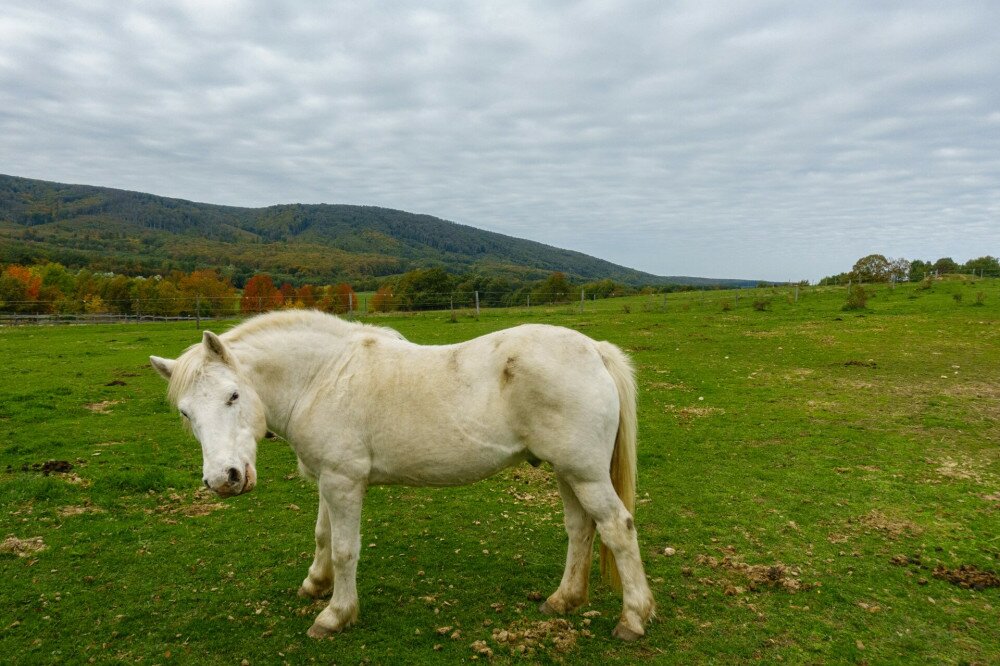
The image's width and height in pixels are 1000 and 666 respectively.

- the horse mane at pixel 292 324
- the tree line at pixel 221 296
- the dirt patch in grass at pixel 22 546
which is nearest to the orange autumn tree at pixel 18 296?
the tree line at pixel 221 296

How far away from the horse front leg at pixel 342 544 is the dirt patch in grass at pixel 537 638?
3.43 ft

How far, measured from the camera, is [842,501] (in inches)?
245

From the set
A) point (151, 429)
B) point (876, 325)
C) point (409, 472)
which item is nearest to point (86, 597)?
point (409, 472)

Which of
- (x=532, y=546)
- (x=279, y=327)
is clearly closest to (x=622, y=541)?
(x=532, y=546)

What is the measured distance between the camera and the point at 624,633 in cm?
400

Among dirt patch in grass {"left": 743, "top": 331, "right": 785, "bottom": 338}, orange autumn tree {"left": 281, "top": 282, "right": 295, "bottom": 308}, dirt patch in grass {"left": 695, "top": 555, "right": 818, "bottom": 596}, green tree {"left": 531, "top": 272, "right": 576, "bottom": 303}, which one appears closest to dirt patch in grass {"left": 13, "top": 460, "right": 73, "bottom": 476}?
dirt patch in grass {"left": 695, "top": 555, "right": 818, "bottom": 596}

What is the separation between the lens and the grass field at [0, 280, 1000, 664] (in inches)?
155

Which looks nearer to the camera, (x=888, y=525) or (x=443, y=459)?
(x=443, y=459)

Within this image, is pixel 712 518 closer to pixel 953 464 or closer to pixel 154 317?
pixel 953 464

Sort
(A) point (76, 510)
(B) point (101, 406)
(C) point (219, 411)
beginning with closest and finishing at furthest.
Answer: (C) point (219, 411) → (A) point (76, 510) → (B) point (101, 406)

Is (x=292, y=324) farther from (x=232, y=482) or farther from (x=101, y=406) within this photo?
(x=101, y=406)

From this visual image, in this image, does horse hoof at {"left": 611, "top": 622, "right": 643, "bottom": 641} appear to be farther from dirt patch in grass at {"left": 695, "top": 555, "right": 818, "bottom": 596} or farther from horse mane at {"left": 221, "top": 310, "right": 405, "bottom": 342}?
horse mane at {"left": 221, "top": 310, "right": 405, "bottom": 342}

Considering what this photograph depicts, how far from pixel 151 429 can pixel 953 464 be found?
493 inches

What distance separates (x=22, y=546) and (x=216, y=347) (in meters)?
3.52
